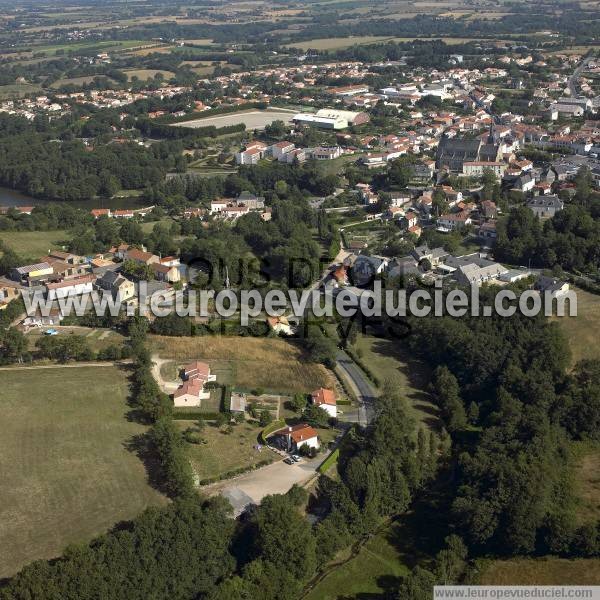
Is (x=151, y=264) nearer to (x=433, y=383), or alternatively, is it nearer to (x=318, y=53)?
(x=433, y=383)

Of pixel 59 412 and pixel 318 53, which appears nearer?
pixel 59 412

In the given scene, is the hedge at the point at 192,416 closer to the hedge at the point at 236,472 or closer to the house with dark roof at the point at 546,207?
the hedge at the point at 236,472

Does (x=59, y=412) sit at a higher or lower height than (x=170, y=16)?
lower

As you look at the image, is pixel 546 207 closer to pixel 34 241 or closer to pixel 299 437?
pixel 299 437

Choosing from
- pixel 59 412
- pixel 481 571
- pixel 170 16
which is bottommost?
pixel 481 571

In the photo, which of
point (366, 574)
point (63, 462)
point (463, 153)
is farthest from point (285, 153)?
point (366, 574)

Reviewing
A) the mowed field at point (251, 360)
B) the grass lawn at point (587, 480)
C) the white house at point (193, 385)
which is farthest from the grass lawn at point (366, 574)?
the white house at point (193, 385)

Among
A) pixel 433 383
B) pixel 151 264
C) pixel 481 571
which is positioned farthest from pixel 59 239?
pixel 481 571
